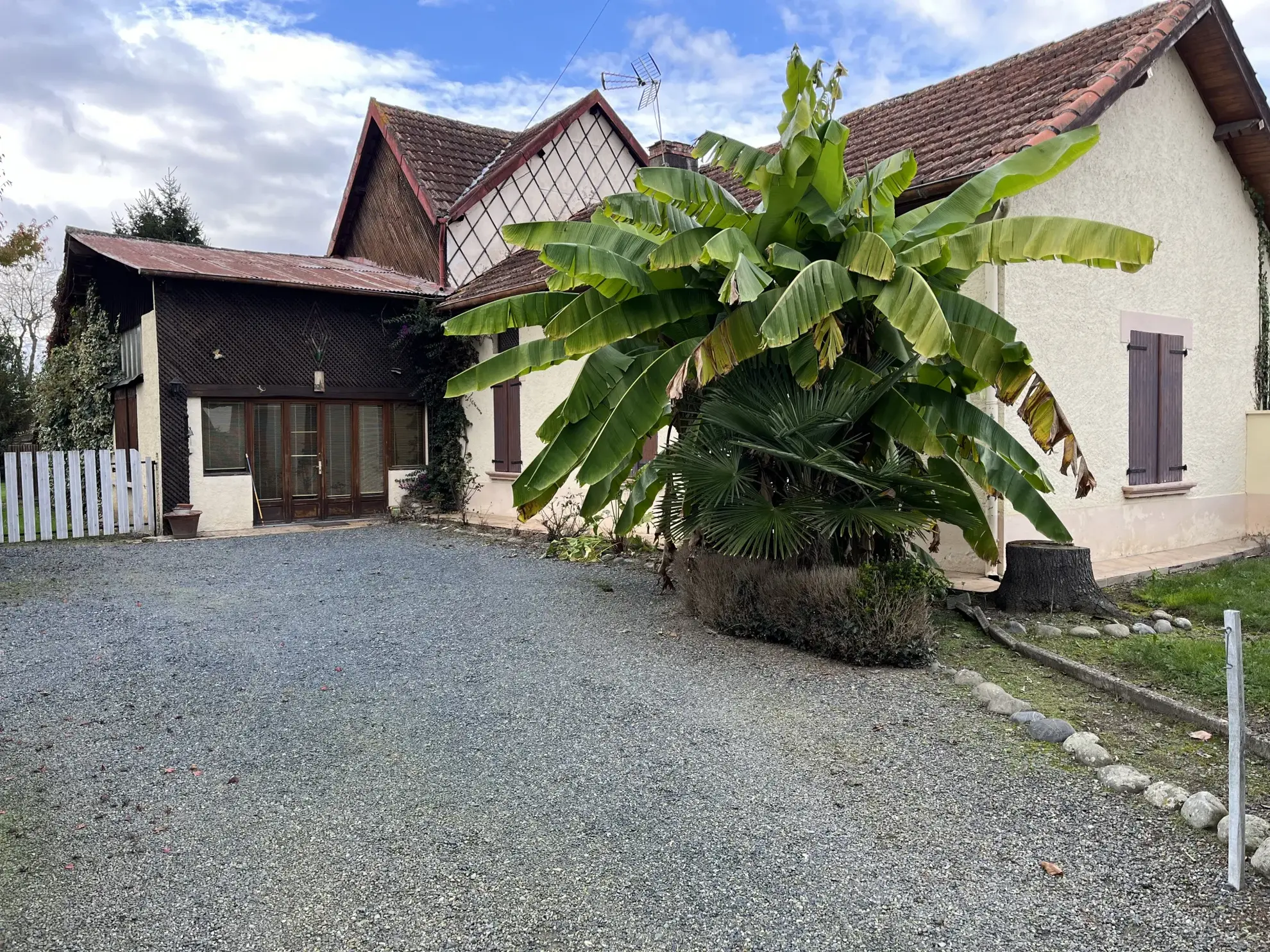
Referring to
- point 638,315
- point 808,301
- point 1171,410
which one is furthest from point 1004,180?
point 1171,410

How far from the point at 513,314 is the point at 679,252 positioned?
5.01ft

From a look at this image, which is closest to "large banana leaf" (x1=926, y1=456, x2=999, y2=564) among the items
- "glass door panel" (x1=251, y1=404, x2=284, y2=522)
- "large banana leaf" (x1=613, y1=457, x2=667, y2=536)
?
"large banana leaf" (x1=613, y1=457, x2=667, y2=536)

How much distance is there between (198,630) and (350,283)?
27.3 ft

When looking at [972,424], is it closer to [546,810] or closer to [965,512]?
[965,512]

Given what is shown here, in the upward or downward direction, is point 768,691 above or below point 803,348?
below

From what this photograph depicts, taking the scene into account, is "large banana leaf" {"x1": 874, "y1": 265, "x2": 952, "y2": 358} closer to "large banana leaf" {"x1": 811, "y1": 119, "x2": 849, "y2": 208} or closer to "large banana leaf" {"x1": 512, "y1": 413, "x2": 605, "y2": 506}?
"large banana leaf" {"x1": 811, "y1": 119, "x2": 849, "y2": 208}

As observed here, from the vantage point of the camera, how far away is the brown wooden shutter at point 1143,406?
29.2ft

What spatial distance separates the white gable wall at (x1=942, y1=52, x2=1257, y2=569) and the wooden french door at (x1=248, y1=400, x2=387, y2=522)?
9.53 meters

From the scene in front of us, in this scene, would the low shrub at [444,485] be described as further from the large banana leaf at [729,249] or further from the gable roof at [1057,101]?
the large banana leaf at [729,249]

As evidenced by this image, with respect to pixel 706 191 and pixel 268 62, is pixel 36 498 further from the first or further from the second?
pixel 706 191

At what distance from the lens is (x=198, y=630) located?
6.56 meters

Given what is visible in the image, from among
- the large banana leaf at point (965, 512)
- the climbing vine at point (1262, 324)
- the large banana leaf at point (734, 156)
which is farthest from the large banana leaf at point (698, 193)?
the climbing vine at point (1262, 324)

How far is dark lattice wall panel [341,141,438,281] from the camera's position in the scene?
50.5 ft

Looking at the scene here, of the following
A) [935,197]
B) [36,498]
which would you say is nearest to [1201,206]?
[935,197]
